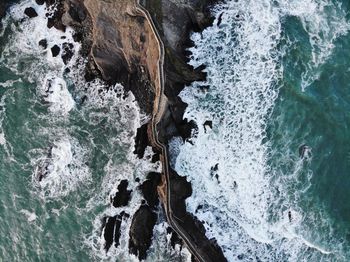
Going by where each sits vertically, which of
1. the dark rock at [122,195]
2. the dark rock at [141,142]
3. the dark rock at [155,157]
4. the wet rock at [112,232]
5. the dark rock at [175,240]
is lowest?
the dark rock at [175,240]

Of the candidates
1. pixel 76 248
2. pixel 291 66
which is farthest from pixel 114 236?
pixel 291 66

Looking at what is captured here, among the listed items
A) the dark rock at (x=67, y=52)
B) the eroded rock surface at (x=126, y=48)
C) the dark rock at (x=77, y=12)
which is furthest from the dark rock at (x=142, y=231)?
the dark rock at (x=77, y=12)

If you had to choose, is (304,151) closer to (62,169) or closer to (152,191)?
(152,191)

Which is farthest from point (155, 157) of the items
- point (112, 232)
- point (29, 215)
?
point (29, 215)

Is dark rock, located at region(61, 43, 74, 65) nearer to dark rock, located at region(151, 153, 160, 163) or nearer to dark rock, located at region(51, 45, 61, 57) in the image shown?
dark rock, located at region(51, 45, 61, 57)

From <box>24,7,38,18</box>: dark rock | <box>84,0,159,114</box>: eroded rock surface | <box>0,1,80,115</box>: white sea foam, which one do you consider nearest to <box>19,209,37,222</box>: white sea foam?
<box>0,1,80,115</box>: white sea foam

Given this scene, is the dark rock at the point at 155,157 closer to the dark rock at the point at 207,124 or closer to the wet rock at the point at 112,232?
the dark rock at the point at 207,124

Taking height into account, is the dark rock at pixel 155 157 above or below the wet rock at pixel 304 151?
Answer: above
